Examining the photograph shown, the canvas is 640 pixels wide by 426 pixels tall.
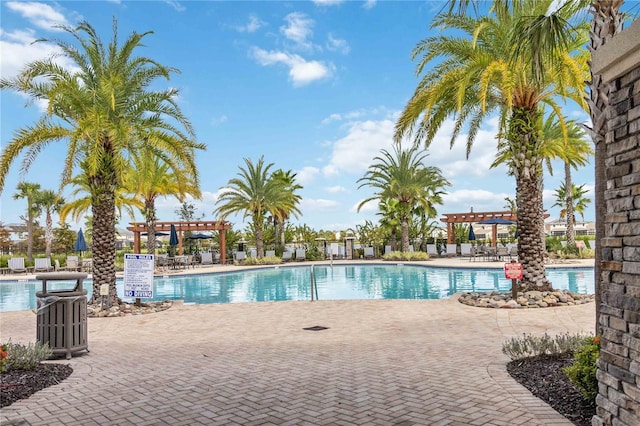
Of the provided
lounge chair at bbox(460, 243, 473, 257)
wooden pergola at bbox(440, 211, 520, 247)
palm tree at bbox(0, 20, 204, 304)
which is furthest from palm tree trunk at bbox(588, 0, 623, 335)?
wooden pergola at bbox(440, 211, 520, 247)

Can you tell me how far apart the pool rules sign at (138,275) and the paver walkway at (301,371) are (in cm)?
103

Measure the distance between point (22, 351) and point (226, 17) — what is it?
12.6 m

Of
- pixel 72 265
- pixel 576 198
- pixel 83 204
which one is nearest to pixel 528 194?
pixel 72 265

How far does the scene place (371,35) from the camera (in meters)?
15.3

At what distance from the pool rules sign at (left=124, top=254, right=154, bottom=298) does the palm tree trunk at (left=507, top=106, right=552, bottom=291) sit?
919 cm

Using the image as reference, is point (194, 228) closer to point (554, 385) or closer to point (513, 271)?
point (513, 271)

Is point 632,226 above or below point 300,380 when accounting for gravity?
above

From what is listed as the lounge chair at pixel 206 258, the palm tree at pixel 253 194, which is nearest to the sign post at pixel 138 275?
the palm tree at pixel 253 194

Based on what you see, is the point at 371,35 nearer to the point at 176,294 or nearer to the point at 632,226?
the point at 176,294

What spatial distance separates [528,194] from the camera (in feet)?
38.1

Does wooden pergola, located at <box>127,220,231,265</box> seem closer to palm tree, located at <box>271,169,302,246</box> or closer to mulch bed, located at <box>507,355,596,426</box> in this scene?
palm tree, located at <box>271,169,302,246</box>

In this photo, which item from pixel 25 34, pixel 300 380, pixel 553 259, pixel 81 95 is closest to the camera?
pixel 300 380

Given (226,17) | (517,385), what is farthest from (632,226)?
(226,17)

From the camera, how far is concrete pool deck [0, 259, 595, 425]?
4.37 metres
